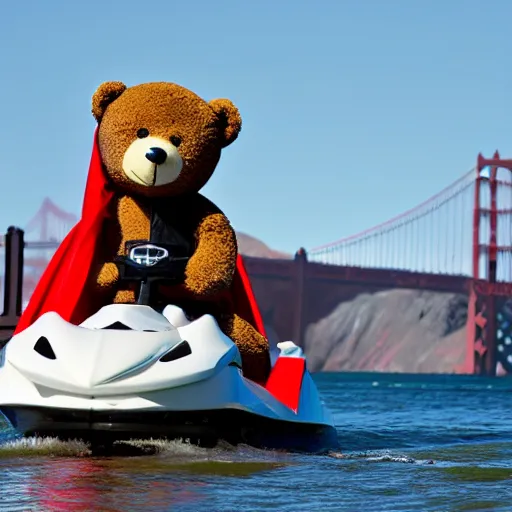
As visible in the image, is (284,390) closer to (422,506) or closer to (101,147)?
(101,147)

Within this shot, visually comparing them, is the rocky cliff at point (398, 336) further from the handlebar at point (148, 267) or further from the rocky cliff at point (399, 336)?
the handlebar at point (148, 267)

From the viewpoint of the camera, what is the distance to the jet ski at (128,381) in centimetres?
530

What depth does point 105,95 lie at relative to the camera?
647 cm

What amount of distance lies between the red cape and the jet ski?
1.49ft

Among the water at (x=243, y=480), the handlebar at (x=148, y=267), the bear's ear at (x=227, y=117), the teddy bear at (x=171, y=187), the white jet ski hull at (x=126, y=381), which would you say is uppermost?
the bear's ear at (x=227, y=117)

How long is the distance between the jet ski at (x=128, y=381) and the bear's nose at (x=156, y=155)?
30.0 inches

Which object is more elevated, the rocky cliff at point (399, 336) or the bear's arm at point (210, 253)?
the rocky cliff at point (399, 336)

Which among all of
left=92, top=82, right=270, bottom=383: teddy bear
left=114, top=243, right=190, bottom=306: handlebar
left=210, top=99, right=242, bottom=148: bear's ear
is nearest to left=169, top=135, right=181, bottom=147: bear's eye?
left=92, top=82, right=270, bottom=383: teddy bear

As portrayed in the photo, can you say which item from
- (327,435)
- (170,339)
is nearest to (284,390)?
(327,435)

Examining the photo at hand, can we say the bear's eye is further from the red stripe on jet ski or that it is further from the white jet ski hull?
the red stripe on jet ski

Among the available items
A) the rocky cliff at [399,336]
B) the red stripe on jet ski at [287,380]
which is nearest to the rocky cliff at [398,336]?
the rocky cliff at [399,336]

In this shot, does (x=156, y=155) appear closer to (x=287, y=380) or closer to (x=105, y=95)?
(x=105, y=95)

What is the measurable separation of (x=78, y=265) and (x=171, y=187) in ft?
2.05

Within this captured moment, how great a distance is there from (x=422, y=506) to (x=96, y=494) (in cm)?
117
